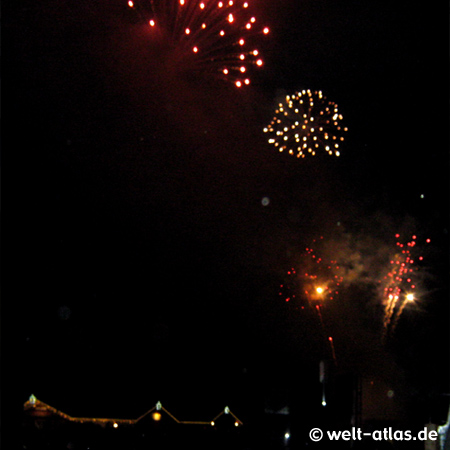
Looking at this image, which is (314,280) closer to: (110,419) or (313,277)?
(313,277)

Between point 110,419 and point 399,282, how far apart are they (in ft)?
34.5

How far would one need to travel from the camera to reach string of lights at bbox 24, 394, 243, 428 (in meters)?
13.3

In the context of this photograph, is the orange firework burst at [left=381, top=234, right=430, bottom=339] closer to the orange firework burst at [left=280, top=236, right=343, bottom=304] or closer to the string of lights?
the orange firework burst at [left=280, top=236, right=343, bottom=304]

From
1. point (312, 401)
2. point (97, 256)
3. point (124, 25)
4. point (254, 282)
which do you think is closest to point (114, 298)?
point (97, 256)

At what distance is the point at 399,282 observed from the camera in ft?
48.9

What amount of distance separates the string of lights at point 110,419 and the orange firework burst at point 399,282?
20.5 ft

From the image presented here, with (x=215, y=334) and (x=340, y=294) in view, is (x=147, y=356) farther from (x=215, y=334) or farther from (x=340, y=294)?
(x=340, y=294)

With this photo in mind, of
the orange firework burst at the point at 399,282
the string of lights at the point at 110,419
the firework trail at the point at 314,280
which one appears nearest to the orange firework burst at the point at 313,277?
the firework trail at the point at 314,280

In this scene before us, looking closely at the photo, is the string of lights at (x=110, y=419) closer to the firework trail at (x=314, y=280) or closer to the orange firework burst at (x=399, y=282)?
the firework trail at (x=314, y=280)

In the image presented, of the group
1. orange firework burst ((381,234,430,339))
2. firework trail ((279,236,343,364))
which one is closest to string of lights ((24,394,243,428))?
firework trail ((279,236,343,364))

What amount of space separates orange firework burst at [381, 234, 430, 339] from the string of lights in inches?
246

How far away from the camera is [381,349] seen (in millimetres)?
15438

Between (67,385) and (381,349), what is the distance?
411 inches

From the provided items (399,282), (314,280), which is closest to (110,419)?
(314,280)
